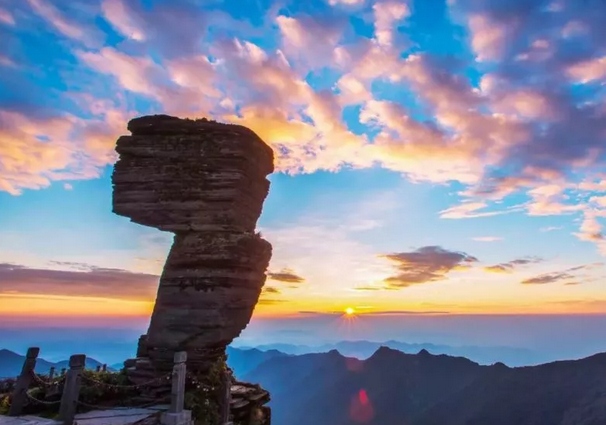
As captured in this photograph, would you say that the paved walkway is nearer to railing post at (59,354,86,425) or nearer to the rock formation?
railing post at (59,354,86,425)

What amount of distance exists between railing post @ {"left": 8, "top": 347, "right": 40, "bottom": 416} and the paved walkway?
39cm

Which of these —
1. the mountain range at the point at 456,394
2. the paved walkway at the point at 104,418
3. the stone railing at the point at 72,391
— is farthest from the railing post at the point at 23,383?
the mountain range at the point at 456,394

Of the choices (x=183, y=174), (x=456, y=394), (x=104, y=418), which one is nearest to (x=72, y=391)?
(x=104, y=418)

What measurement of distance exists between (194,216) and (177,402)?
9.85 metres

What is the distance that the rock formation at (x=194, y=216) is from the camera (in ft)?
74.8

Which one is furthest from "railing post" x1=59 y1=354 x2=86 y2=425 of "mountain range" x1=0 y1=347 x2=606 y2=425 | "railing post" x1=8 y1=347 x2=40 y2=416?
"mountain range" x1=0 y1=347 x2=606 y2=425

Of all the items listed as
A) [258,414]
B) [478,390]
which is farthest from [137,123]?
[478,390]

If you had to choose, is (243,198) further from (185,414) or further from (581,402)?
(581,402)

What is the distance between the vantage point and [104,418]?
58.4 ft

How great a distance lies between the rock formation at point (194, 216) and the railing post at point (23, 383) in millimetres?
5790

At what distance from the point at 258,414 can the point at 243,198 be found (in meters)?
13.1

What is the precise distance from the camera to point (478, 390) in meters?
116

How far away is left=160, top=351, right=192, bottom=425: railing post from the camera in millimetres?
17531

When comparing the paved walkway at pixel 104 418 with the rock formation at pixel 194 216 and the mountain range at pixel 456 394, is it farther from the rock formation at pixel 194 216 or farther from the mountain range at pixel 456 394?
the mountain range at pixel 456 394
